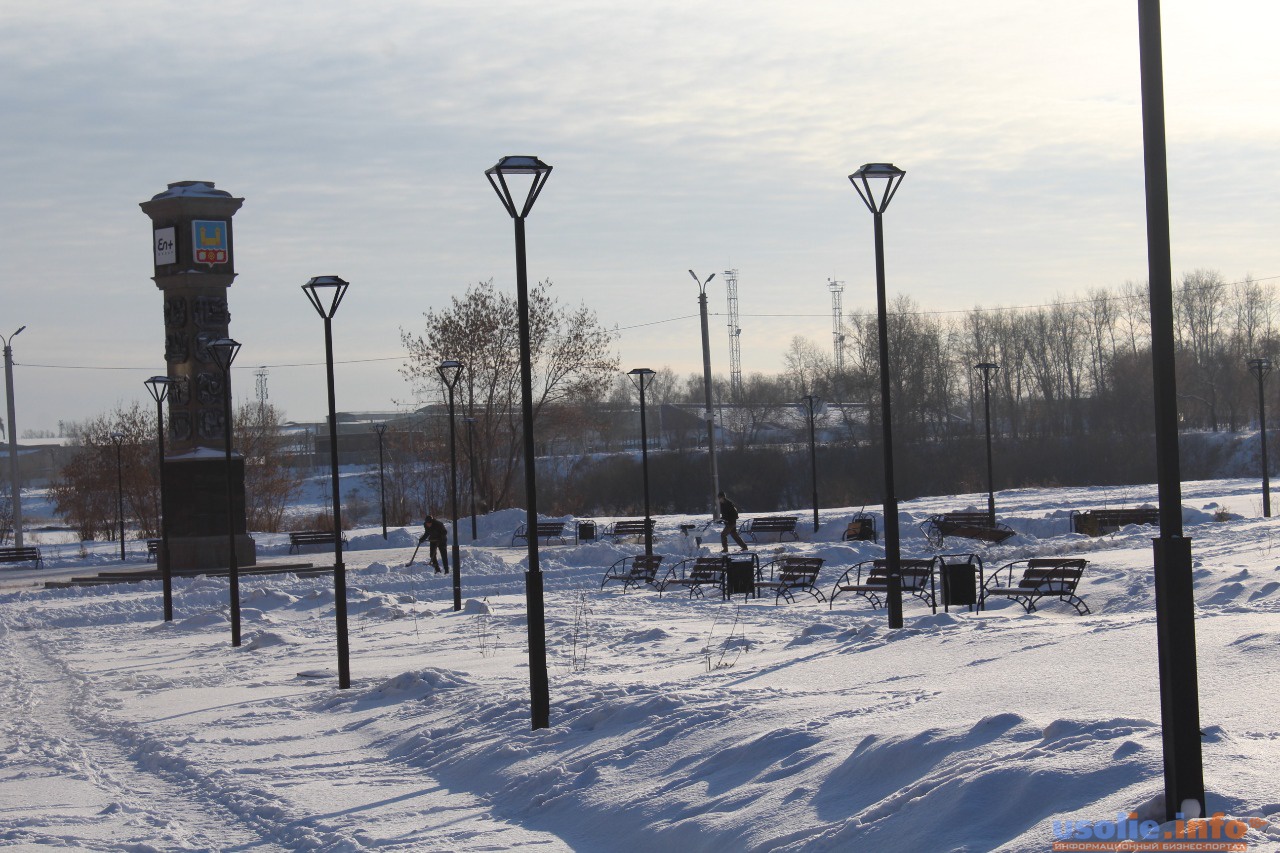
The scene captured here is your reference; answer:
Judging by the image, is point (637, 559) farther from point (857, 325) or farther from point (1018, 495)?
point (857, 325)

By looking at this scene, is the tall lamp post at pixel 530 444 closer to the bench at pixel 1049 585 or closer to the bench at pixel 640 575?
the bench at pixel 1049 585

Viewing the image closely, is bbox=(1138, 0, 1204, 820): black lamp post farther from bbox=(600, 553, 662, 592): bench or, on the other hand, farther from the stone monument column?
the stone monument column

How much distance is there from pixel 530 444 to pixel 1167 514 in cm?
538

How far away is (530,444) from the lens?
979 centimetres

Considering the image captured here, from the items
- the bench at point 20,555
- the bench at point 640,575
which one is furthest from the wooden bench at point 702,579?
the bench at point 20,555

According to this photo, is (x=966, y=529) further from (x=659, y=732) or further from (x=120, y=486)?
(x=120, y=486)

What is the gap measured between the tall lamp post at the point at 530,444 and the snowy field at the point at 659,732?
0.33 m

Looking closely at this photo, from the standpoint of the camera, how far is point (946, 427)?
76.8 meters

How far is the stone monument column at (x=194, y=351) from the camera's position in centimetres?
3173

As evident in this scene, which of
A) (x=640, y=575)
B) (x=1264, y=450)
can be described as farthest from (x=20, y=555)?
(x=1264, y=450)

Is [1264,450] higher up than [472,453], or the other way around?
[472,453]

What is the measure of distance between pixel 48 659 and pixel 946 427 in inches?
2563

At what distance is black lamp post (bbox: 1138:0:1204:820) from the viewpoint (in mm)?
5094

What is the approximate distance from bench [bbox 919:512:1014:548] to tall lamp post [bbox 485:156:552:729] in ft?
62.6
